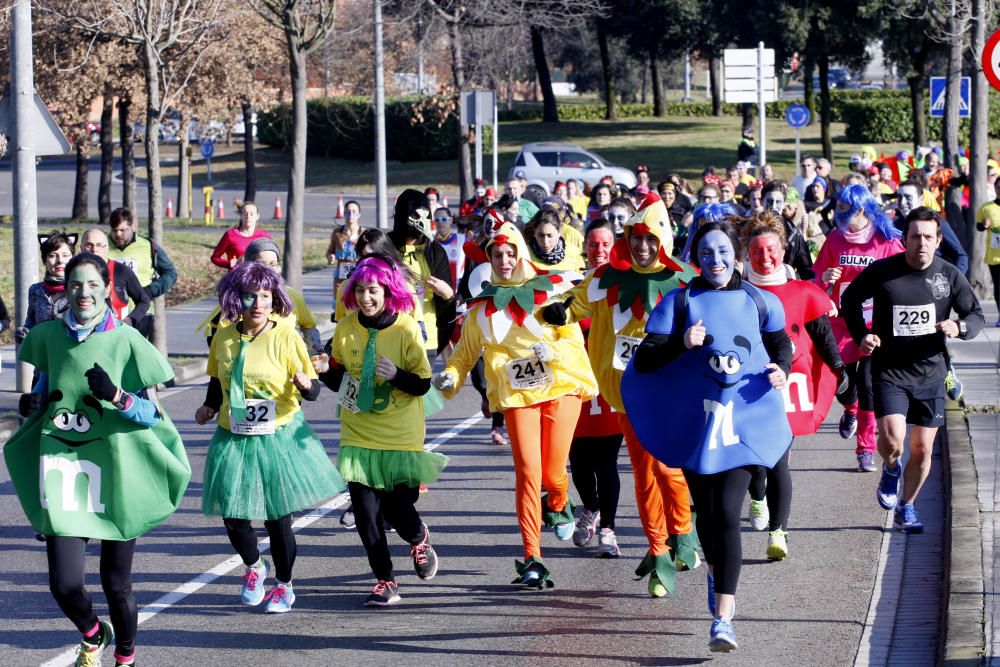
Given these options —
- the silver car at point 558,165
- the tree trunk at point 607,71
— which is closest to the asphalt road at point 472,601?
the silver car at point 558,165

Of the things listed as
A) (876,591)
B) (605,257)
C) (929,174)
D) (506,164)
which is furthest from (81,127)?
(876,591)

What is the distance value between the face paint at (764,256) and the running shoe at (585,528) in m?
1.60

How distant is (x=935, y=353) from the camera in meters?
9.02

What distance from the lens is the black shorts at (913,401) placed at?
893cm

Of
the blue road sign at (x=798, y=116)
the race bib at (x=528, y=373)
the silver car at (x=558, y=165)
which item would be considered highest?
the blue road sign at (x=798, y=116)

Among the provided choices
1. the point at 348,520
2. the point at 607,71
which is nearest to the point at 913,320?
the point at 348,520

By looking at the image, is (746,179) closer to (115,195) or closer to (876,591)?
(876,591)

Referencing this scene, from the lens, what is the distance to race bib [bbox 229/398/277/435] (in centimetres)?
756

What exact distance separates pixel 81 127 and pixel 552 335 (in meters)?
29.2

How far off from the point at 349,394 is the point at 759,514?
271 cm

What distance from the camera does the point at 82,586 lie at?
253 inches

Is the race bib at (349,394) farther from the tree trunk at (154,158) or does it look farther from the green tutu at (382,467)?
the tree trunk at (154,158)

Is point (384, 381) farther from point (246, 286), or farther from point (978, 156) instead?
point (978, 156)

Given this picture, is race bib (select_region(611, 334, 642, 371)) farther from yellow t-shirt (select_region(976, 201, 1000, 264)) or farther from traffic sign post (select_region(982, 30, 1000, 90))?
yellow t-shirt (select_region(976, 201, 1000, 264))
